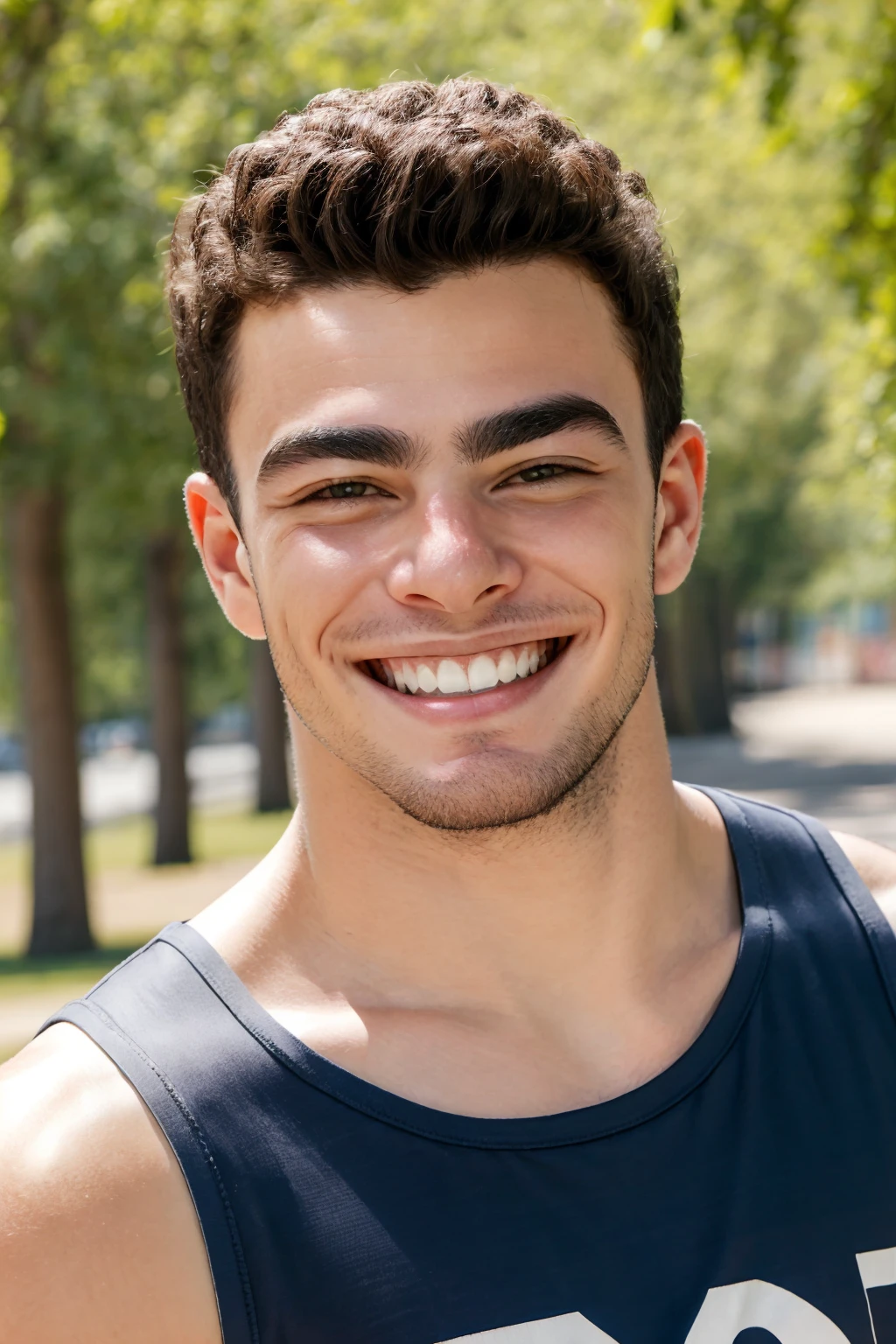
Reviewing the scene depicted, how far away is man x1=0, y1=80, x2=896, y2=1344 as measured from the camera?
1910 millimetres

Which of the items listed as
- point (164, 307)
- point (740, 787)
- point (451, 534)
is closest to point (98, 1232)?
point (451, 534)

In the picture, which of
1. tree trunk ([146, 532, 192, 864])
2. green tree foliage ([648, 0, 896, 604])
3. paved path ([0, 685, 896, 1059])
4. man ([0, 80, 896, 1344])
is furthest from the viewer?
tree trunk ([146, 532, 192, 864])

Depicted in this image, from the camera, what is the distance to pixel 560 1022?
2.29 meters

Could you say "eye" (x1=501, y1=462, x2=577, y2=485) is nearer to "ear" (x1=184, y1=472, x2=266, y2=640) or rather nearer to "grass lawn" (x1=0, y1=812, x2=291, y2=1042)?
"ear" (x1=184, y1=472, x2=266, y2=640)

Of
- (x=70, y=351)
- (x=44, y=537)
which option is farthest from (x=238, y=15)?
(x=44, y=537)

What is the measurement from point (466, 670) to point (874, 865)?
0.88 m

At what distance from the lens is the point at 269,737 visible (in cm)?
2456

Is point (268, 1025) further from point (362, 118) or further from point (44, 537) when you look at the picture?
point (44, 537)

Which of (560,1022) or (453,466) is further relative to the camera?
(560,1022)

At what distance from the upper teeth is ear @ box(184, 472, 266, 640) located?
0.97 ft

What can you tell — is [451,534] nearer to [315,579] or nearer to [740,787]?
[315,579]

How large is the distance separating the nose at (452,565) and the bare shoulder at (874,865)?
871mm

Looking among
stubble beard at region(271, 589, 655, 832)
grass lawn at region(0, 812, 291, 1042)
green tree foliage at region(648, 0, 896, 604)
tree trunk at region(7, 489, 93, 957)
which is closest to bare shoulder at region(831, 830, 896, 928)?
stubble beard at region(271, 589, 655, 832)

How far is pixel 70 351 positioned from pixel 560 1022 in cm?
993
